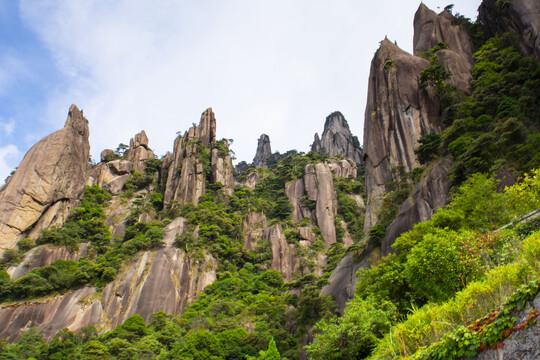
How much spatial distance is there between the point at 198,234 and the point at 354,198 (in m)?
29.4

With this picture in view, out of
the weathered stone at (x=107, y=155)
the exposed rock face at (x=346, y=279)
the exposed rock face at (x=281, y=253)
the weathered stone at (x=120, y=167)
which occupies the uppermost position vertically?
the weathered stone at (x=107, y=155)

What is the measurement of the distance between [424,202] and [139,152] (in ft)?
190

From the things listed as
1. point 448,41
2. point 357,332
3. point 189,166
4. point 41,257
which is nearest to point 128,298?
point 41,257

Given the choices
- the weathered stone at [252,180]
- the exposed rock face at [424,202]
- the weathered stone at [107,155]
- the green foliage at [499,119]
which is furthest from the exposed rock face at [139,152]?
the green foliage at [499,119]

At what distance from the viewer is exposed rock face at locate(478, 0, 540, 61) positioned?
28.8 metres

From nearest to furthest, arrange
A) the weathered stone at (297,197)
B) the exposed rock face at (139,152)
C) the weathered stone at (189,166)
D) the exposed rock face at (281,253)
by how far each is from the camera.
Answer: the exposed rock face at (281,253) < the weathered stone at (189,166) < the weathered stone at (297,197) < the exposed rock face at (139,152)

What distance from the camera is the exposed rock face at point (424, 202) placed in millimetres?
22266

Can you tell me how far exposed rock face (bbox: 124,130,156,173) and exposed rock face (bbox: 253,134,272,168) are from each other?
48082mm

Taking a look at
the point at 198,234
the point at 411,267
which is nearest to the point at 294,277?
the point at 198,234

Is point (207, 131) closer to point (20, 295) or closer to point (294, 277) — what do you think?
point (294, 277)

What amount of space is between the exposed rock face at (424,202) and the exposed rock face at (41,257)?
34.5 m

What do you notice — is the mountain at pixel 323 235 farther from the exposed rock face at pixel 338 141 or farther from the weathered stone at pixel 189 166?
the exposed rock face at pixel 338 141

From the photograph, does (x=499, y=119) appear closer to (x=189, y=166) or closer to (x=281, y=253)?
(x=281, y=253)

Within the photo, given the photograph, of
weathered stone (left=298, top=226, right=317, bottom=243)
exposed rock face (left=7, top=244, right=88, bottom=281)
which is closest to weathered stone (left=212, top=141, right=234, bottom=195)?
weathered stone (left=298, top=226, right=317, bottom=243)
